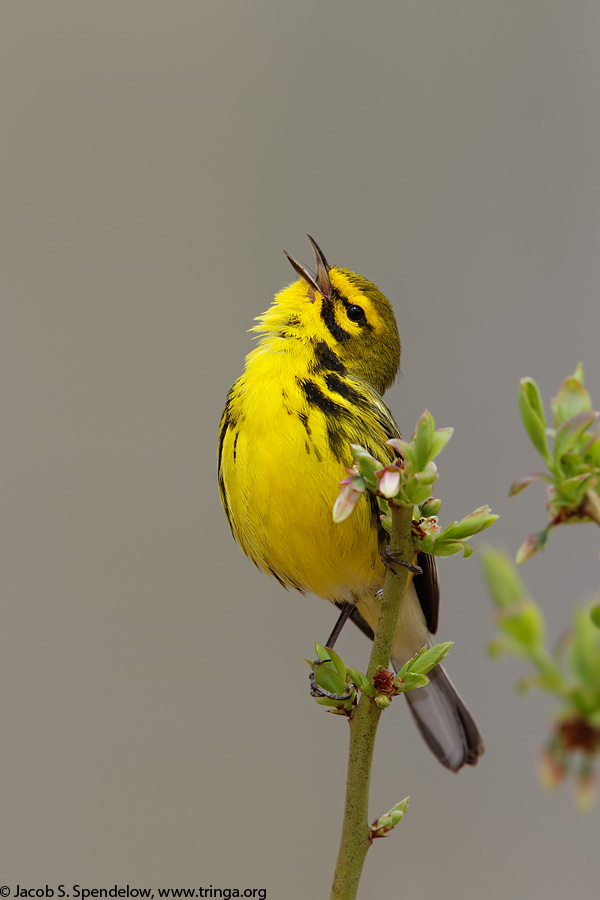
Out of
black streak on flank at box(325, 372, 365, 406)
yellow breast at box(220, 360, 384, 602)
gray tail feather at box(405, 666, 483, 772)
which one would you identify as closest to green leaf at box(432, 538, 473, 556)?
yellow breast at box(220, 360, 384, 602)

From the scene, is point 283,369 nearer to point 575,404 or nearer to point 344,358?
point 344,358

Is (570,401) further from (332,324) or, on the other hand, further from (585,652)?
(332,324)

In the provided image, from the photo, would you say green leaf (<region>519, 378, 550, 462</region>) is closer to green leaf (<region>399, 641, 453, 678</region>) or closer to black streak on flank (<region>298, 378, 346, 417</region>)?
green leaf (<region>399, 641, 453, 678</region>)

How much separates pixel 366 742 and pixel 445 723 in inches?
44.6

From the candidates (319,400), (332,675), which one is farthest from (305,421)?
(332,675)

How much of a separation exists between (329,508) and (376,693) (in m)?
0.61

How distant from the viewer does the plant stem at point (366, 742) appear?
2.10 ft

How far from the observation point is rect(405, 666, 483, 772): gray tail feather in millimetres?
1673

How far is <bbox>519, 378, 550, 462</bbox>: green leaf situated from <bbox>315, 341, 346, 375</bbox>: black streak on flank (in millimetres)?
1092

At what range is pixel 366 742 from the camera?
71 cm

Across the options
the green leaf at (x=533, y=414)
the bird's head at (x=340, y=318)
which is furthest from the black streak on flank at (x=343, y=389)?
the green leaf at (x=533, y=414)

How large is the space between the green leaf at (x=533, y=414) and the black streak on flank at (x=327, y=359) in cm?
109

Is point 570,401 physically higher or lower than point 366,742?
higher

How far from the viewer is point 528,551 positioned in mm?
409
